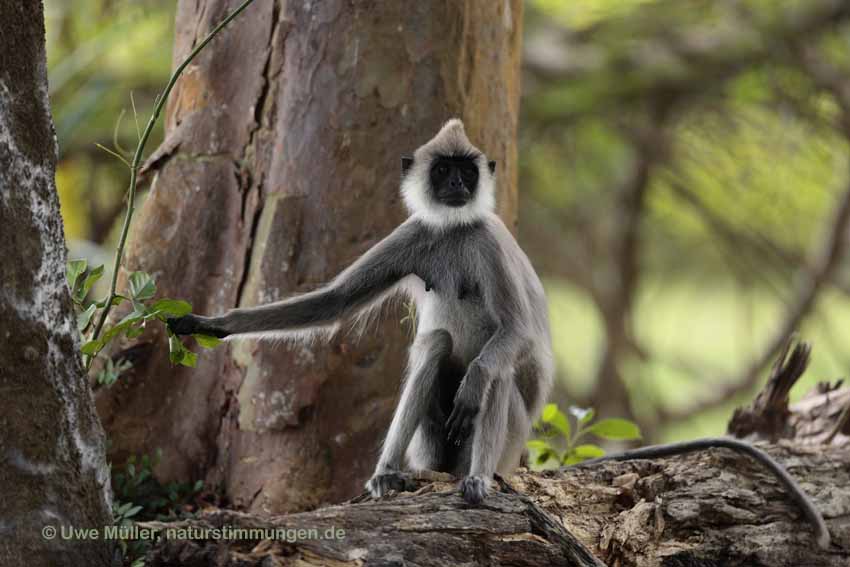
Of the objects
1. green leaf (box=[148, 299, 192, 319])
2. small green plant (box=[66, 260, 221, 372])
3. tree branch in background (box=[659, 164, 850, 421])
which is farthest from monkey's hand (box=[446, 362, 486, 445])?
tree branch in background (box=[659, 164, 850, 421])

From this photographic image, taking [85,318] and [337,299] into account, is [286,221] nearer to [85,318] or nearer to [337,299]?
[337,299]

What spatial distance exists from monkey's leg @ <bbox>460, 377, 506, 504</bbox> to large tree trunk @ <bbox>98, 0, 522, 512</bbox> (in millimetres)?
808

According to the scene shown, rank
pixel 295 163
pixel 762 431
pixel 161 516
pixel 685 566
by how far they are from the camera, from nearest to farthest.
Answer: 1. pixel 685 566
2. pixel 161 516
3. pixel 295 163
4. pixel 762 431

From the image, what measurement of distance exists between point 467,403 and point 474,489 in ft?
1.56

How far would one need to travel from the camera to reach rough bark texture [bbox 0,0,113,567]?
263cm

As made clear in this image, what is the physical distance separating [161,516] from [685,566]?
2089 millimetres

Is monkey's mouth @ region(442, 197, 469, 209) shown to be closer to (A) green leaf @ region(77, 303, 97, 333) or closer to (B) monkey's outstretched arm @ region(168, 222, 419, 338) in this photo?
(B) monkey's outstretched arm @ region(168, 222, 419, 338)

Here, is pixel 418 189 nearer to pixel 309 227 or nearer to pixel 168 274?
pixel 309 227

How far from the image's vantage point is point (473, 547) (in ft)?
10.6

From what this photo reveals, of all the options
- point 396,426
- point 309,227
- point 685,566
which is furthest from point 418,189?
point 685,566

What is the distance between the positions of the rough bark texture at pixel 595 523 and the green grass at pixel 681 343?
5039 mm

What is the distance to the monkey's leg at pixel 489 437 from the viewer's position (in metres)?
3.48

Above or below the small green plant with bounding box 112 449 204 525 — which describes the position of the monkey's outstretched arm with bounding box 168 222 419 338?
above

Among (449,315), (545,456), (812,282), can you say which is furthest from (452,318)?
(812,282)
